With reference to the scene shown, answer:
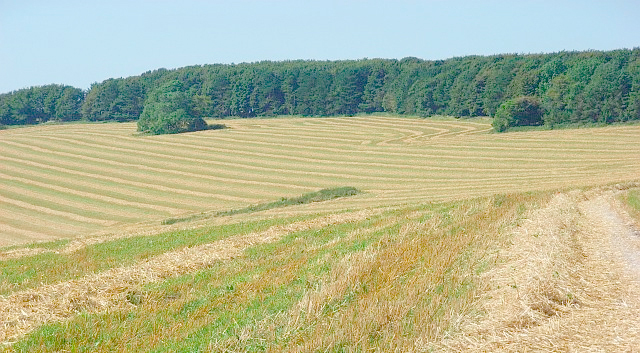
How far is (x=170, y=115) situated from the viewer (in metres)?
113

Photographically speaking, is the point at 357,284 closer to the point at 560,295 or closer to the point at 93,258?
the point at 560,295

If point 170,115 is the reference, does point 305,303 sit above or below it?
above

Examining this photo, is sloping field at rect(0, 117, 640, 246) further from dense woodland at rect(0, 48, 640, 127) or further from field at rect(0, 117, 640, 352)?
dense woodland at rect(0, 48, 640, 127)

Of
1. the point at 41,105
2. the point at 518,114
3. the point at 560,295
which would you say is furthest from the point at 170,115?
the point at 560,295

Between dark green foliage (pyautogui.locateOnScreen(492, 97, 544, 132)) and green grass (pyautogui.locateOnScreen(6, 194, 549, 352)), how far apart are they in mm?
84801

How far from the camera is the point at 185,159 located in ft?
278

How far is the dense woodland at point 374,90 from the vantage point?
102312mm

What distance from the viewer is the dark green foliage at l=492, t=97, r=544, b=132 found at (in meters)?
100

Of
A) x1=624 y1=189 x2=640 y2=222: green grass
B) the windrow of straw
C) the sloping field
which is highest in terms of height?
the windrow of straw

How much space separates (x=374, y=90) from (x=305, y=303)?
14399 centimetres

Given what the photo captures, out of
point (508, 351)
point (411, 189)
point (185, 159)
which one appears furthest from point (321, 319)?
point (185, 159)

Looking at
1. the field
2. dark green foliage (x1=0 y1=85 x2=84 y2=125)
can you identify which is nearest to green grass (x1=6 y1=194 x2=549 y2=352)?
the field

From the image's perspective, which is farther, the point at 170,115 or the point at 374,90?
the point at 374,90

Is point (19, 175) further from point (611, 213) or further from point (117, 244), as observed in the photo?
point (611, 213)
